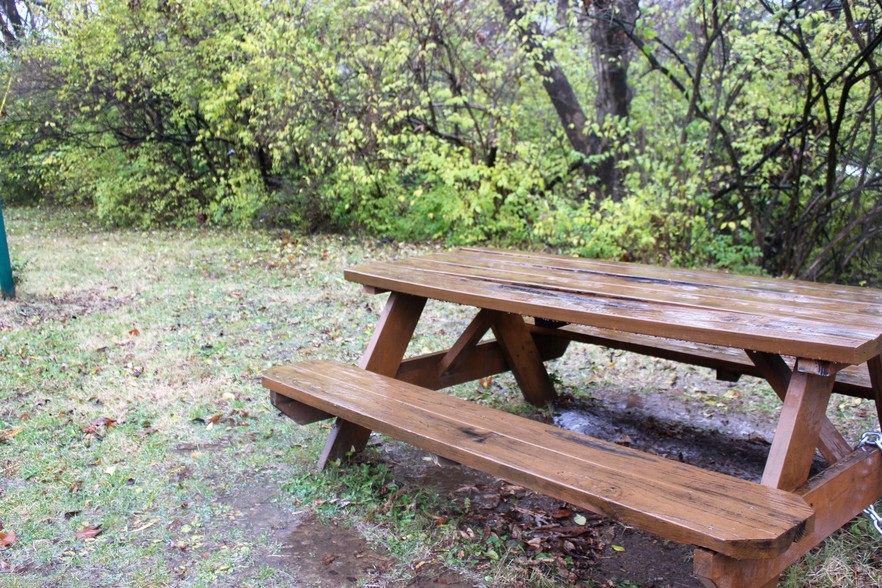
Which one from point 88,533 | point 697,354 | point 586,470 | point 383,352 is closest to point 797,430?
point 586,470

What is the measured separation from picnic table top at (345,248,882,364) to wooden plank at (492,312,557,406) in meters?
0.31

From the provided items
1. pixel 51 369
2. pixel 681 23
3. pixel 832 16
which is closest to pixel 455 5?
pixel 681 23

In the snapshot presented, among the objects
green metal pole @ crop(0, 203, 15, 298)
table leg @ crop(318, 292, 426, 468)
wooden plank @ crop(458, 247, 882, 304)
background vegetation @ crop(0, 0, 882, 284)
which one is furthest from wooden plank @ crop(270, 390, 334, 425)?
background vegetation @ crop(0, 0, 882, 284)

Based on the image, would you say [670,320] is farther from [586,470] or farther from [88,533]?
[88,533]

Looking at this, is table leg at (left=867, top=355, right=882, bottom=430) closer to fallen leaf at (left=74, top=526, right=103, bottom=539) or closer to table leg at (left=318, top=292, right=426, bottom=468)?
table leg at (left=318, top=292, right=426, bottom=468)

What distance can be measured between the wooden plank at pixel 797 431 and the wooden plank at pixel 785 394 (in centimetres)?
22

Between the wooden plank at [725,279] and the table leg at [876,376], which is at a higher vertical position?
the wooden plank at [725,279]

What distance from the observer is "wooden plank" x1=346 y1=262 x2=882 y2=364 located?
1931 millimetres

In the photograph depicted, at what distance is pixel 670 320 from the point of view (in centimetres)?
219

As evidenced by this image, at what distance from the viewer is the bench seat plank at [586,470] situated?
5.55 ft

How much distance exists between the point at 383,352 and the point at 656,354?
1.25m

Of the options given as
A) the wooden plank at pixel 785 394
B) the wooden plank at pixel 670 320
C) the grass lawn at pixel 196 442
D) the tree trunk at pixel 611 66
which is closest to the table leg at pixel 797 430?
the wooden plank at pixel 670 320

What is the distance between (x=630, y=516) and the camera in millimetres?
1802

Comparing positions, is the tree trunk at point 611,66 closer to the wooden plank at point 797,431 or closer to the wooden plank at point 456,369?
the wooden plank at point 456,369
